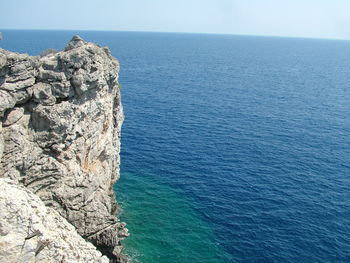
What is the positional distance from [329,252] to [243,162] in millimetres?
30337

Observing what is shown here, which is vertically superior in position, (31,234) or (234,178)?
(31,234)

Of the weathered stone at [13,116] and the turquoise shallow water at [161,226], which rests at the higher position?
the weathered stone at [13,116]

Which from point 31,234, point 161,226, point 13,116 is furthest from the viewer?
point 161,226

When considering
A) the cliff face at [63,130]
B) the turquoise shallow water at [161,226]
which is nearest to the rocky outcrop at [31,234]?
the cliff face at [63,130]

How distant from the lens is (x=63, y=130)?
47.2 m

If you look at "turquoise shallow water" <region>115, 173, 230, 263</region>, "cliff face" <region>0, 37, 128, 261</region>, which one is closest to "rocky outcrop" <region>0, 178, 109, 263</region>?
"cliff face" <region>0, 37, 128, 261</region>

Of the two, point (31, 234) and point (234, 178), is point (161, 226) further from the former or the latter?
point (31, 234)

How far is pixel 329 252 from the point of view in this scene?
192 ft

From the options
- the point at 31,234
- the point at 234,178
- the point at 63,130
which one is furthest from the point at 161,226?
the point at 31,234

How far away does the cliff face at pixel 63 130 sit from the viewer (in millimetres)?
42812

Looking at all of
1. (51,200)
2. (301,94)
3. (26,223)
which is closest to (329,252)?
(51,200)

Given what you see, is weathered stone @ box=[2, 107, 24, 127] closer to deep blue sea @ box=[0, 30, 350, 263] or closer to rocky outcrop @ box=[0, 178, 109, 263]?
rocky outcrop @ box=[0, 178, 109, 263]

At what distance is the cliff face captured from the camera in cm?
4281

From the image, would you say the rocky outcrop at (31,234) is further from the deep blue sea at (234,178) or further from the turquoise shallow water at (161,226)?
the deep blue sea at (234,178)
